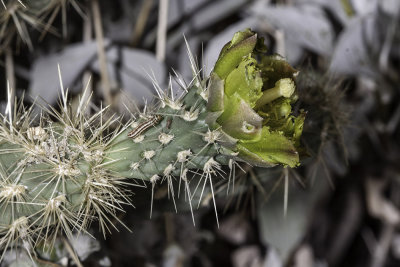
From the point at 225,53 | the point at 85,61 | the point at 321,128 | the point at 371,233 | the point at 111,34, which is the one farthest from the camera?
the point at 371,233

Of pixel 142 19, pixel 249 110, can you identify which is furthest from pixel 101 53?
pixel 249 110

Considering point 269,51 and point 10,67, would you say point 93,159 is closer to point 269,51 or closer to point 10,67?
point 10,67

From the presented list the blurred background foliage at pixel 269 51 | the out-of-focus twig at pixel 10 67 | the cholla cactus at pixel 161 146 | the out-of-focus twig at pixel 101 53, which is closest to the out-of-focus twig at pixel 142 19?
the blurred background foliage at pixel 269 51

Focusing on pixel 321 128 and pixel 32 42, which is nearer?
pixel 321 128

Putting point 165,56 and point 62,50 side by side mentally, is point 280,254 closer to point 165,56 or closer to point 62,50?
point 165,56

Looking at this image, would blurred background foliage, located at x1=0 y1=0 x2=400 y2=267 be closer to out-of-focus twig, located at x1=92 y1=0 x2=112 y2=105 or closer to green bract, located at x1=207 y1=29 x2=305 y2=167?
out-of-focus twig, located at x1=92 y1=0 x2=112 y2=105

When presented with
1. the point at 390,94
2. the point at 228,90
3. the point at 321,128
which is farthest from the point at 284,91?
the point at 390,94

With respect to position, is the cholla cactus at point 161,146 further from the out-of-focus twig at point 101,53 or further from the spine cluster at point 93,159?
the out-of-focus twig at point 101,53

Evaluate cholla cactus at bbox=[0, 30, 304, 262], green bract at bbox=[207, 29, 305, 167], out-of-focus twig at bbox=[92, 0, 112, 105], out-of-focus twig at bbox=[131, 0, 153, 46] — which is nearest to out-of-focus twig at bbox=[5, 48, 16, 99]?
out-of-focus twig at bbox=[92, 0, 112, 105]
